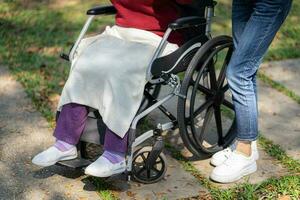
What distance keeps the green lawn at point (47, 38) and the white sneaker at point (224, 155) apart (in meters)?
1.26

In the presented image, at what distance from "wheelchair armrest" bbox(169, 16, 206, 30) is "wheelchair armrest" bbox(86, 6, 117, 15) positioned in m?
0.58

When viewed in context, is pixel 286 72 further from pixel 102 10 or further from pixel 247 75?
pixel 102 10

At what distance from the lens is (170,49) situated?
3.42 metres

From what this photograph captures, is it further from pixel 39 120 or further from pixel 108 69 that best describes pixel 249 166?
pixel 39 120

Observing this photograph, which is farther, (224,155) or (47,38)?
(47,38)

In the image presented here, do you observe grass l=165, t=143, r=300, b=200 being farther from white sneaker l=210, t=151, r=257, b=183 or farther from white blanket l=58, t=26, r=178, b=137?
white blanket l=58, t=26, r=178, b=137

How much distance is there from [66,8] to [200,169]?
3.44m

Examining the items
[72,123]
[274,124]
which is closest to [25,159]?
[72,123]

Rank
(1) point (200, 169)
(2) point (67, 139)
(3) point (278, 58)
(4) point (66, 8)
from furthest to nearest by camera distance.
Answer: (4) point (66, 8)
(3) point (278, 58)
(1) point (200, 169)
(2) point (67, 139)

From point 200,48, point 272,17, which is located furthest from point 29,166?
point 272,17

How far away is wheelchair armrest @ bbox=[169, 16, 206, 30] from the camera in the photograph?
324 cm

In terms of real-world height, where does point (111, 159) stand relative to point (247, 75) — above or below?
below

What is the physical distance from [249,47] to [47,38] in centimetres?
295

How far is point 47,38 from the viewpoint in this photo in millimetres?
5730
